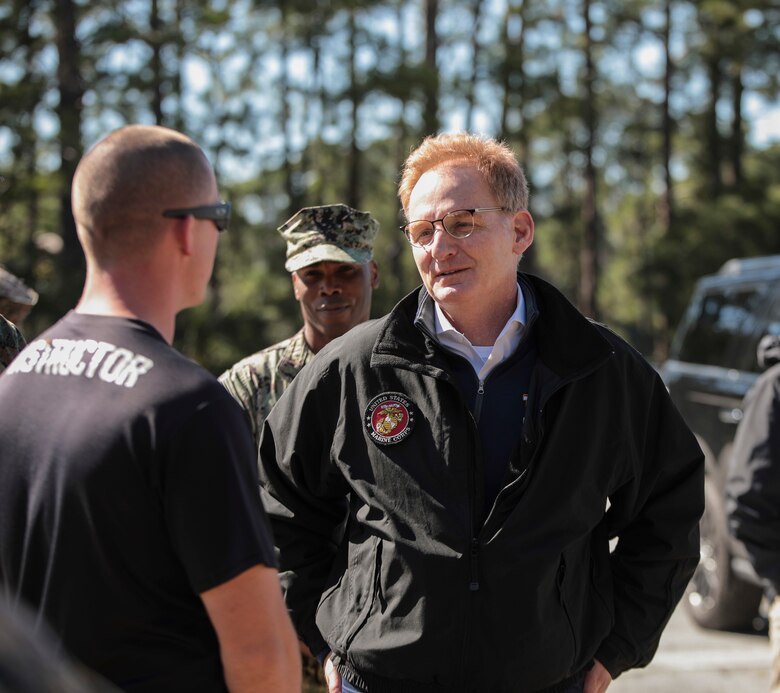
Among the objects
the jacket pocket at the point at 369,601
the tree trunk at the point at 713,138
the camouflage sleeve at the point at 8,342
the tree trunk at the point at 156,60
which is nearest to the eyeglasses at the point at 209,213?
the jacket pocket at the point at 369,601

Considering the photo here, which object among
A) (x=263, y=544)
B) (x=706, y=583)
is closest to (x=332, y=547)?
(x=263, y=544)

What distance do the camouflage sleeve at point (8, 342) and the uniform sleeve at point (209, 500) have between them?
1682 millimetres

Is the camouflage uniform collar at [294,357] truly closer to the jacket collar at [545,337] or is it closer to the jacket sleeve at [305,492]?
the jacket sleeve at [305,492]

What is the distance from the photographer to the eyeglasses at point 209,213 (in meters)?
1.81

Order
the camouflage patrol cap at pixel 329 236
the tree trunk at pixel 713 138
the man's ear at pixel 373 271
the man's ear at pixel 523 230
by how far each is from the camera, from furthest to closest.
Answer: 1. the tree trunk at pixel 713 138
2. the man's ear at pixel 373 271
3. the camouflage patrol cap at pixel 329 236
4. the man's ear at pixel 523 230

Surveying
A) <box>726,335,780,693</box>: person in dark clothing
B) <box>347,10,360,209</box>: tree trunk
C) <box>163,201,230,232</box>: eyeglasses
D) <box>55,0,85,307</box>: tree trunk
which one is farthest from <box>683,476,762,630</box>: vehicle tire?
<box>347,10,360,209</box>: tree trunk

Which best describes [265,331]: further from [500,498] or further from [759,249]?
[500,498]

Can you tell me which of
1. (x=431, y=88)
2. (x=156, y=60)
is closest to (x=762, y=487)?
(x=156, y=60)

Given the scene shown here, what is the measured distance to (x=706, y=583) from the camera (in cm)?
621

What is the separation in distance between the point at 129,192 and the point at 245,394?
1.78 meters

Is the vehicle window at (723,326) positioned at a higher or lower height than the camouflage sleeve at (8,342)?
lower

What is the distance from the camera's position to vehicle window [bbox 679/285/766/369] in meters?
6.42

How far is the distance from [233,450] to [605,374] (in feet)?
4.05

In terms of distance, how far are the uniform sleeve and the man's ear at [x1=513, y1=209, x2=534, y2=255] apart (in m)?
1.33
